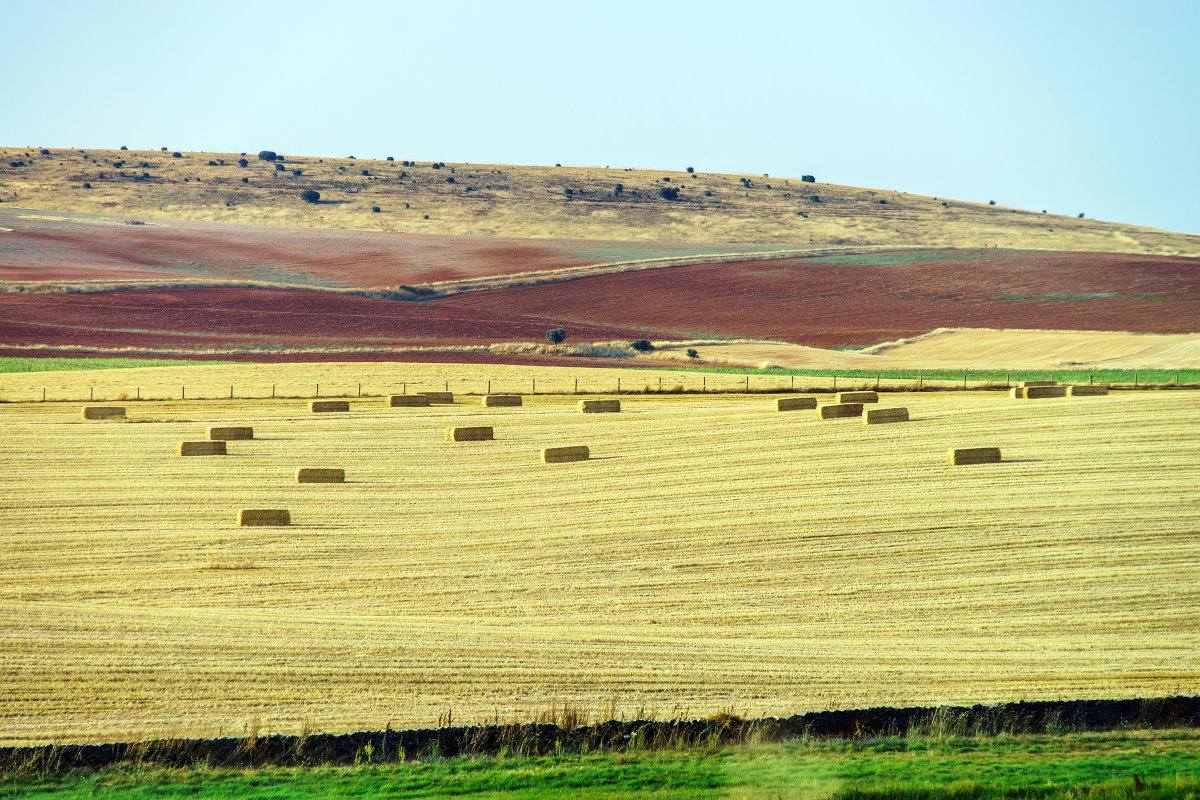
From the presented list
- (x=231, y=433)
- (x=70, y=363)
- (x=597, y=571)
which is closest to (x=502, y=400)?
(x=231, y=433)

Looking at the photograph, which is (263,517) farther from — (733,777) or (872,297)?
(872,297)

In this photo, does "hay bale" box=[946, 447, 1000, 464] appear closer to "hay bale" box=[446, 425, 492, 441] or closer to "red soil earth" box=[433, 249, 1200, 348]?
"hay bale" box=[446, 425, 492, 441]

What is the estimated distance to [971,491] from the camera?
1199 inches

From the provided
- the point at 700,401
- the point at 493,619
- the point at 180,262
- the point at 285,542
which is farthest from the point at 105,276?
the point at 493,619

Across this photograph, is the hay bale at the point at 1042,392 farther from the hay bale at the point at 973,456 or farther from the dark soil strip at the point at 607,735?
the dark soil strip at the point at 607,735

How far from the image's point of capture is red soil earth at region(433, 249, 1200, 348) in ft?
332

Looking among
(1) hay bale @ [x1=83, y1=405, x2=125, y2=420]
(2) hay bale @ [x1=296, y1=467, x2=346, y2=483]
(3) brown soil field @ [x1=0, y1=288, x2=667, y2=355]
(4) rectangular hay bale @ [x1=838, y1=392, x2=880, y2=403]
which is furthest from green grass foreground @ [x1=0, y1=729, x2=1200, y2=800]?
(3) brown soil field @ [x1=0, y1=288, x2=667, y2=355]

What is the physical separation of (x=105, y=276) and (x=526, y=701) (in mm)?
99822

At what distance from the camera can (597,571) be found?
25.2 metres

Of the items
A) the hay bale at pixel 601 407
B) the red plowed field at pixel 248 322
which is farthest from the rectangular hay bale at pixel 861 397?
the red plowed field at pixel 248 322

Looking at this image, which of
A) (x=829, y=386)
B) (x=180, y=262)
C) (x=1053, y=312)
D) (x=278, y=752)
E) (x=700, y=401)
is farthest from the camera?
(x=180, y=262)

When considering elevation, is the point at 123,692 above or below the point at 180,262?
below

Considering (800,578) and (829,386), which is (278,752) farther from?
(829,386)

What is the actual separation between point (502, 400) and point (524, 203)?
115 m
